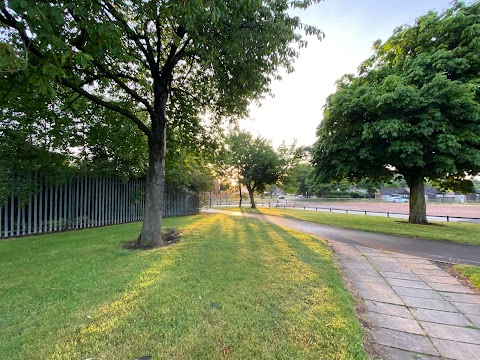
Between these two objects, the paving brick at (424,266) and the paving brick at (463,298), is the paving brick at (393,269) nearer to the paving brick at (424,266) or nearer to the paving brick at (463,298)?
the paving brick at (424,266)

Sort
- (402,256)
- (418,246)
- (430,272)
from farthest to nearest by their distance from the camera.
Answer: (418,246) < (402,256) < (430,272)

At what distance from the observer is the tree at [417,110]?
799 centimetres

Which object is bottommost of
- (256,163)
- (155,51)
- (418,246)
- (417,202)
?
(418,246)

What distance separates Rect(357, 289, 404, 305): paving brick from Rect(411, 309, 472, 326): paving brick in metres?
0.27

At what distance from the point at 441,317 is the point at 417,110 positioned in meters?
8.30

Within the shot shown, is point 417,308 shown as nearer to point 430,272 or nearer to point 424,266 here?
point 430,272

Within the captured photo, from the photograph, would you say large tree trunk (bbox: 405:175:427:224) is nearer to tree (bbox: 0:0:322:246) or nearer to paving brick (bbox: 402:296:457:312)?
tree (bbox: 0:0:322:246)

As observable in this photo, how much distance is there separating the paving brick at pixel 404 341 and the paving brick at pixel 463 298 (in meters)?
1.53

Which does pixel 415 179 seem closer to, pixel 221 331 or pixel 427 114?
pixel 427 114

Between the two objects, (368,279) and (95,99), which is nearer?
(368,279)

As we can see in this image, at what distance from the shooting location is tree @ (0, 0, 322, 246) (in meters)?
2.97

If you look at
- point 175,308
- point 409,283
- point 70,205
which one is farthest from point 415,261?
point 70,205

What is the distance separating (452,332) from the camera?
8.13 ft

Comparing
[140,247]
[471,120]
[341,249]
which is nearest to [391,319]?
[341,249]
